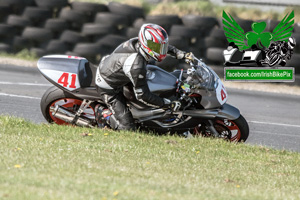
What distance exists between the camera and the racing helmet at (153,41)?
273 inches

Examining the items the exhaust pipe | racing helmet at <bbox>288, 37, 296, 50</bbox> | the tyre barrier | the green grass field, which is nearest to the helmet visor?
the green grass field

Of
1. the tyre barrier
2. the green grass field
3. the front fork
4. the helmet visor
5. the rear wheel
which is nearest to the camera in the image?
the green grass field

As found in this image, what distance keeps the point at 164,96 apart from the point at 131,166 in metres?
1.81

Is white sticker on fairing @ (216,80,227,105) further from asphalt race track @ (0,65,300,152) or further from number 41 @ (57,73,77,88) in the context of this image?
number 41 @ (57,73,77,88)

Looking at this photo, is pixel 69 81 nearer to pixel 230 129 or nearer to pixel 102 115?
pixel 102 115

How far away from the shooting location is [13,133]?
7055 millimetres

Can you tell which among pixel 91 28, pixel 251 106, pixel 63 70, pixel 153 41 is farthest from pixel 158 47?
pixel 91 28

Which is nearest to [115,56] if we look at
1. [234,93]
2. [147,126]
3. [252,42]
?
[147,126]

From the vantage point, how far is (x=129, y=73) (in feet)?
22.8

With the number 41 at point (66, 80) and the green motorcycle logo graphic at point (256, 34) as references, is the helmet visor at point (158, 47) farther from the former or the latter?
the green motorcycle logo graphic at point (256, 34)

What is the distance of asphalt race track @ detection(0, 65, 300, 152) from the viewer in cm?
881

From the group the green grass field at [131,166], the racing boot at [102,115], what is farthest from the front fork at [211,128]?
the racing boot at [102,115]

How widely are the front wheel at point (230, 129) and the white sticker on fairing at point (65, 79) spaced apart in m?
1.76

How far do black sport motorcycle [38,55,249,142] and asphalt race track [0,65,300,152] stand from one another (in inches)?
40.1
